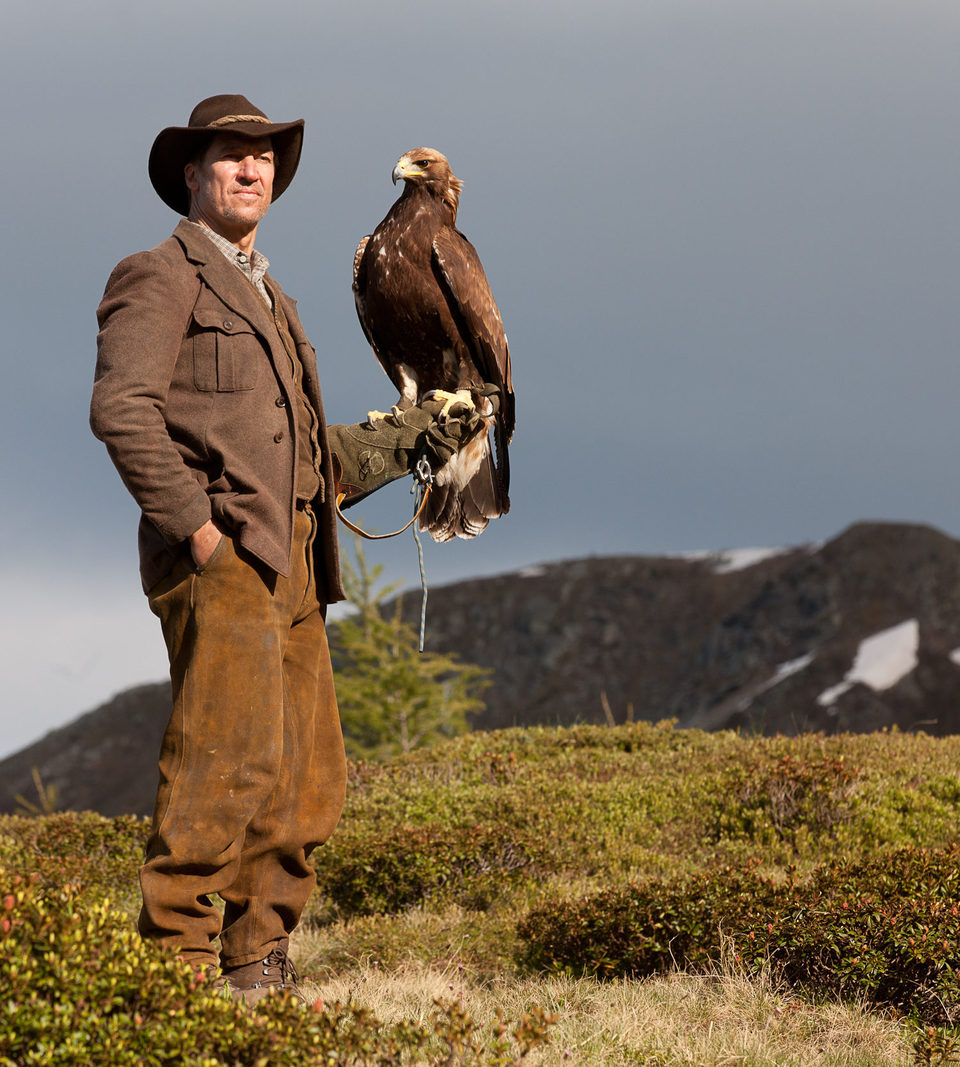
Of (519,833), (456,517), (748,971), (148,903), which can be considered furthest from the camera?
(519,833)

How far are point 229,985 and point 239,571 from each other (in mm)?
1961

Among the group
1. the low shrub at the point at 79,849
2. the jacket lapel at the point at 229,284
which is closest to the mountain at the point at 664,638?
the low shrub at the point at 79,849

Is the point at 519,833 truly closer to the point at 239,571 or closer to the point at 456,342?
the point at 456,342

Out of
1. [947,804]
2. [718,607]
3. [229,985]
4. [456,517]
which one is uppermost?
[456,517]

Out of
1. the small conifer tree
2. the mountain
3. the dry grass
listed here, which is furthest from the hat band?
the mountain

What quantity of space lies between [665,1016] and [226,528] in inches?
123

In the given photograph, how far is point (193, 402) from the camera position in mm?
4602

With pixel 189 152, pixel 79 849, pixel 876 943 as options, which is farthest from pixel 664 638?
pixel 189 152

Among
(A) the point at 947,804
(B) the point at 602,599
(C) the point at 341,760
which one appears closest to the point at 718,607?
(B) the point at 602,599

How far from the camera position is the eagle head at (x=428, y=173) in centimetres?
676

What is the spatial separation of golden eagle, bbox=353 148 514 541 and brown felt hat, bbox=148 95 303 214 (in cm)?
145

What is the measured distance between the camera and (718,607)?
70812 mm

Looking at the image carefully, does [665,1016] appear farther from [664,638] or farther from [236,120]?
[664,638]

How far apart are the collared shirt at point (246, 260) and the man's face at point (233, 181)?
0.19 ft
